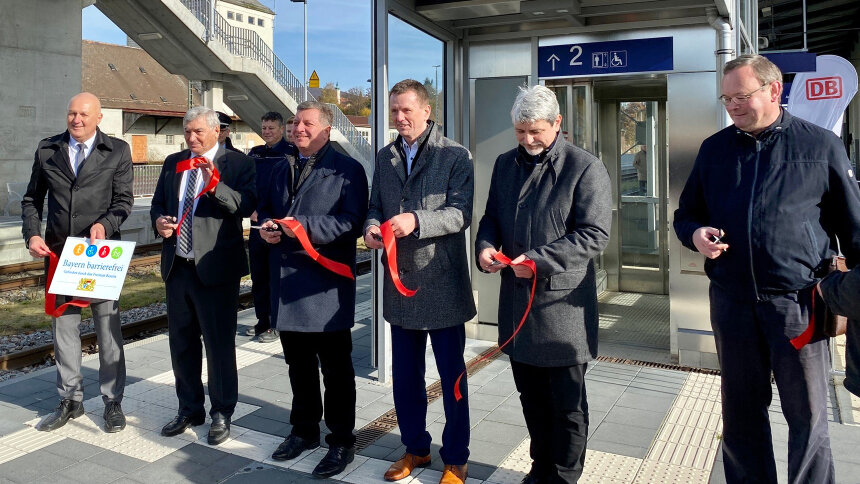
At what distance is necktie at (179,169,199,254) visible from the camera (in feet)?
15.6

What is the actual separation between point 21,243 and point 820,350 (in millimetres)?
13901

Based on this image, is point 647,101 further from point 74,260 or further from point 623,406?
point 74,260

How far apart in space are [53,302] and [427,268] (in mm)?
2601

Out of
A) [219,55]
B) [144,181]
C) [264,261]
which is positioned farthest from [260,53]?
[264,261]

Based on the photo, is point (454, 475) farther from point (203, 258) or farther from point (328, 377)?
point (203, 258)

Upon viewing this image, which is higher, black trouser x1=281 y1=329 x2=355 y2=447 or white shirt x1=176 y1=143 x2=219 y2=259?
white shirt x1=176 y1=143 x2=219 y2=259

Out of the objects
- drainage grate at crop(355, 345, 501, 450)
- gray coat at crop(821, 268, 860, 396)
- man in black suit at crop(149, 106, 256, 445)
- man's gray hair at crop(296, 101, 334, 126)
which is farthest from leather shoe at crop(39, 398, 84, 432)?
gray coat at crop(821, 268, 860, 396)

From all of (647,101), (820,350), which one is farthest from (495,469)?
(647,101)

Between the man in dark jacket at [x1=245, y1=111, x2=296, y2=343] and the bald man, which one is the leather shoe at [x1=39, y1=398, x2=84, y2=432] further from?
the man in dark jacket at [x1=245, y1=111, x2=296, y2=343]

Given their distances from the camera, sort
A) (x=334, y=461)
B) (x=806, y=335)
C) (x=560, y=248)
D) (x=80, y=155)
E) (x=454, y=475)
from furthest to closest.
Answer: (x=80, y=155)
(x=334, y=461)
(x=454, y=475)
(x=560, y=248)
(x=806, y=335)

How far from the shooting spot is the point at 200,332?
5.01 m

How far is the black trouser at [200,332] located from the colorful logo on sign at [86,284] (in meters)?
0.46

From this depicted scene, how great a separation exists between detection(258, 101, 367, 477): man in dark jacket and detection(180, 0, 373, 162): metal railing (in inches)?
785

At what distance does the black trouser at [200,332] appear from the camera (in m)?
4.83
